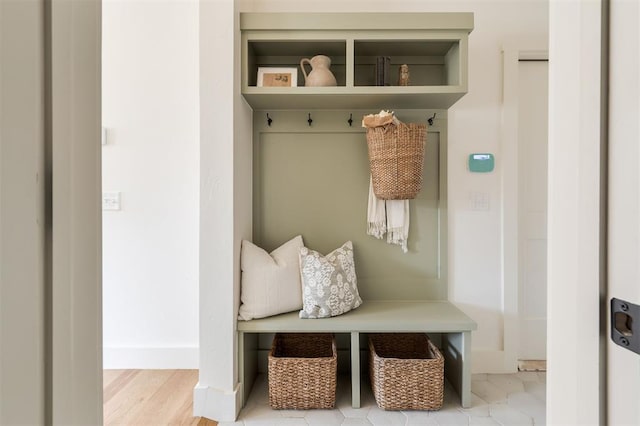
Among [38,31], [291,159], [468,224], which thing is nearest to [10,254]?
[38,31]

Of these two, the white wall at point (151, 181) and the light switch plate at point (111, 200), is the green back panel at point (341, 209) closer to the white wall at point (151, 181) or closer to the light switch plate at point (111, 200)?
the white wall at point (151, 181)

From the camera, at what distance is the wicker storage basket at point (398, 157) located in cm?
182

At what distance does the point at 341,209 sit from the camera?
2164 millimetres

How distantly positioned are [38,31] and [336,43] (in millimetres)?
1790

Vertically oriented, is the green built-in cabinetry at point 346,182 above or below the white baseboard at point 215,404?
above

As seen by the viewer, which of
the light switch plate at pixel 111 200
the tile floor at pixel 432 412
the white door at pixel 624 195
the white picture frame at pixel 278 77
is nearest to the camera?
the white door at pixel 624 195

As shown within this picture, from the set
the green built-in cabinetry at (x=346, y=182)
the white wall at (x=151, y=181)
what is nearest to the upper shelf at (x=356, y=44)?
the green built-in cabinetry at (x=346, y=182)

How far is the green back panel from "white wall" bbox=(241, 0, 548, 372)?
0.46 feet

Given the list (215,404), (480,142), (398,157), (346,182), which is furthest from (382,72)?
(215,404)

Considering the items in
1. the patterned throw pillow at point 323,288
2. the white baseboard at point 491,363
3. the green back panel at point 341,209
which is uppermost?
the green back panel at point 341,209

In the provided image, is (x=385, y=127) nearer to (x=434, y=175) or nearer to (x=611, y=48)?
(x=434, y=175)

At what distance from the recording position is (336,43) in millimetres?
1934

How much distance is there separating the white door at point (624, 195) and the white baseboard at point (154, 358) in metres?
2.22

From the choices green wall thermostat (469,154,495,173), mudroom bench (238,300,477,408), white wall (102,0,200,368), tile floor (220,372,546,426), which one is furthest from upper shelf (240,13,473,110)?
tile floor (220,372,546,426)
